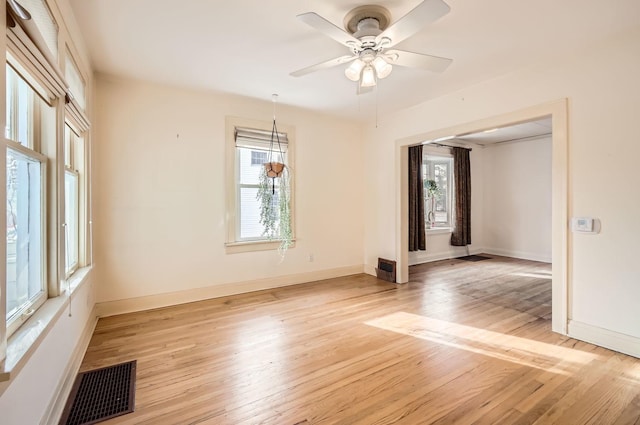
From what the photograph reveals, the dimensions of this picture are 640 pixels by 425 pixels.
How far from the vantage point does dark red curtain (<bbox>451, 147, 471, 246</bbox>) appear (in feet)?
21.7

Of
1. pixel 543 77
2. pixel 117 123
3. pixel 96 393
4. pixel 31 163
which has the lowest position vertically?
pixel 96 393

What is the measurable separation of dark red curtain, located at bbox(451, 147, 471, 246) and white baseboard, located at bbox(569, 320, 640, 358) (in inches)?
157

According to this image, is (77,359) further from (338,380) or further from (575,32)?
(575,32)

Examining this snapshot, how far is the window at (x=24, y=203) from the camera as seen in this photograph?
146 centimetres

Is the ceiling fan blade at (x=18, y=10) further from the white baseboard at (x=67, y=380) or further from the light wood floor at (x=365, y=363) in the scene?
the light wood floor at (x=365, y=363)

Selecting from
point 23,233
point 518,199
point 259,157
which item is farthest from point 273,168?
point 518,199

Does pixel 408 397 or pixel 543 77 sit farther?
pixel 543 77

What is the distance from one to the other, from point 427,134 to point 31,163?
393cm

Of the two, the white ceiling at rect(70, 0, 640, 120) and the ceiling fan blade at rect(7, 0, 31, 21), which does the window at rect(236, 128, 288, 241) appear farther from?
the ceiling fan blade at rect(7, 0, 31, 21)

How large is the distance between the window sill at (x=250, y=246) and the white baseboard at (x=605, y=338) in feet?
10.9

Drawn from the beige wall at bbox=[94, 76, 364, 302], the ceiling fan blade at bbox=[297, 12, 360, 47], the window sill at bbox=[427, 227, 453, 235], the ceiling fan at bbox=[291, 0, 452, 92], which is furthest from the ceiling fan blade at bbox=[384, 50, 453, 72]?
the window sill at bbox=[427, 227, 453, 235]

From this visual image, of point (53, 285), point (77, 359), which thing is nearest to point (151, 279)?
point (77, 359)

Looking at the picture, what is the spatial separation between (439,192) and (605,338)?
4451 mm

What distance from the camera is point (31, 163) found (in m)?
1.74
